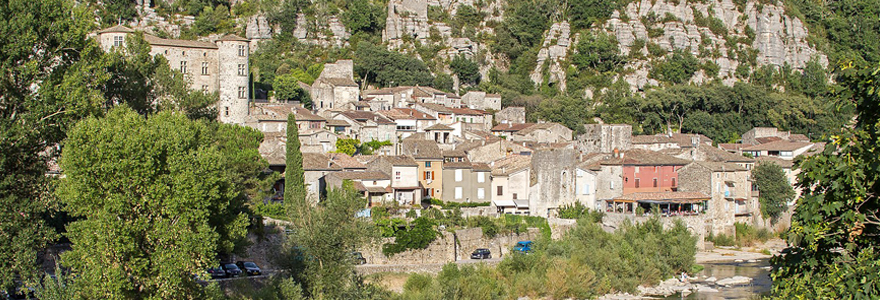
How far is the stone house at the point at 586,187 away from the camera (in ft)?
166

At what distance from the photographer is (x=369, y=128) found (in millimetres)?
57531

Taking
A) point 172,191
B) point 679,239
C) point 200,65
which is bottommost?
point 679,239

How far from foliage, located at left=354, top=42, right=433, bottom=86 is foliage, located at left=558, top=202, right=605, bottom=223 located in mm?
32053

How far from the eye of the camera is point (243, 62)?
5550cm

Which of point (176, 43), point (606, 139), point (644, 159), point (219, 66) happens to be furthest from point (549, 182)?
point (176, 43)

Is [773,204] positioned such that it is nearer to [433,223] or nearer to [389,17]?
[433,223]

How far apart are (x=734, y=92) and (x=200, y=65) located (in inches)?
1915

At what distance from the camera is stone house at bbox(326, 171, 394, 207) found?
44.0 meters

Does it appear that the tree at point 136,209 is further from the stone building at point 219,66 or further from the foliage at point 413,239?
the stone building at point 219,66

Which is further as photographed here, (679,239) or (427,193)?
(427,193)

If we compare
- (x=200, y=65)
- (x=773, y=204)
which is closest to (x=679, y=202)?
(x=773, y=204)

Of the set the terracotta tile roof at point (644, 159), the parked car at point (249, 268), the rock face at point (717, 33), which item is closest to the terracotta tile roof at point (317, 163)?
the parked car at point (249, 268)

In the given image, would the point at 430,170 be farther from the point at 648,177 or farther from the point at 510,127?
the point at 510,127

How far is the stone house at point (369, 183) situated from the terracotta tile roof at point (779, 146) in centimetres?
3102
